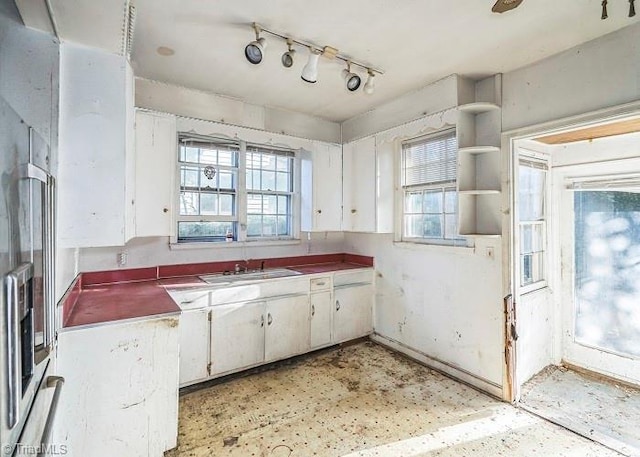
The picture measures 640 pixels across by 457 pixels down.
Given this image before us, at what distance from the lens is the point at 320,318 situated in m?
3.38

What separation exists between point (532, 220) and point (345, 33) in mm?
2379

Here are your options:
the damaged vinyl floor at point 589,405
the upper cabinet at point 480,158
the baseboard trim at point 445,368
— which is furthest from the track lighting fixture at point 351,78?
the damaged vinyl floor at point 589,405

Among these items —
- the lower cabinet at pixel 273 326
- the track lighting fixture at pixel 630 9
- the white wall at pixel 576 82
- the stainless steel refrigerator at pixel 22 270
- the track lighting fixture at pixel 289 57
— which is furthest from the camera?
the lower cabinet at pixel 273 326

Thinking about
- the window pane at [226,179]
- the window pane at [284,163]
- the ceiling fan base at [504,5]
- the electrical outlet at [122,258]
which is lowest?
the electrical outlet at [122,258]

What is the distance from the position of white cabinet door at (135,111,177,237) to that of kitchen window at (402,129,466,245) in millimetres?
2329

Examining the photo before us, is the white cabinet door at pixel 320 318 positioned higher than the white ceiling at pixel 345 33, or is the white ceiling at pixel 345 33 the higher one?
the white ceiling at pixel 345 33

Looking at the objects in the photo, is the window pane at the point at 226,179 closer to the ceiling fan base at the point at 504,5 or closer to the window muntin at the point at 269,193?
the window muntin at the point at 269,193

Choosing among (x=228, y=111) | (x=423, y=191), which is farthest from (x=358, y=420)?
(x=228, y=111)

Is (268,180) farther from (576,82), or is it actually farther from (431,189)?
(576,82)

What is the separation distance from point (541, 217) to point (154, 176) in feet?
11.8

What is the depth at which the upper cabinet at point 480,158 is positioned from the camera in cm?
265

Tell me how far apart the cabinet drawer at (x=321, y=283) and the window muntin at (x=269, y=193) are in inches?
29.3

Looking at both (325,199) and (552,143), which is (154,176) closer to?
(325,199)

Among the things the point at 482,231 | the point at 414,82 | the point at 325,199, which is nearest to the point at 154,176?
the point at 325,199
